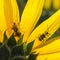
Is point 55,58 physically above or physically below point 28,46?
below

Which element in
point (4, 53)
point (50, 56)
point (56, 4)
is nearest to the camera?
point (4, 53)

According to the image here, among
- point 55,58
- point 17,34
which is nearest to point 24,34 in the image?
point 17,34

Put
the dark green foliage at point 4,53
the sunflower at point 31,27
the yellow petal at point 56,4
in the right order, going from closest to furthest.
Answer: the dark green foliage at point 4,53
the sunflower at point 31,27
the yellow petal at point 56,4

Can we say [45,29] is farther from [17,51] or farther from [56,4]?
[56,4]

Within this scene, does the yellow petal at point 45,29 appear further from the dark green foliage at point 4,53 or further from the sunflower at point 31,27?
the dark green foliage at point 4,53

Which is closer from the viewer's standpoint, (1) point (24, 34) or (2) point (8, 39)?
(2) point (8, 39)

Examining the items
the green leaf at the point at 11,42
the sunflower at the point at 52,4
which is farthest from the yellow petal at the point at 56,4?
the green leaf at the point at 11,42

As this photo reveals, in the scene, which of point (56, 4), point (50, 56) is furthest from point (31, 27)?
Result: point (56, 4)

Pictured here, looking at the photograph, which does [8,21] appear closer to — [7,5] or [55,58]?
[7,5]
